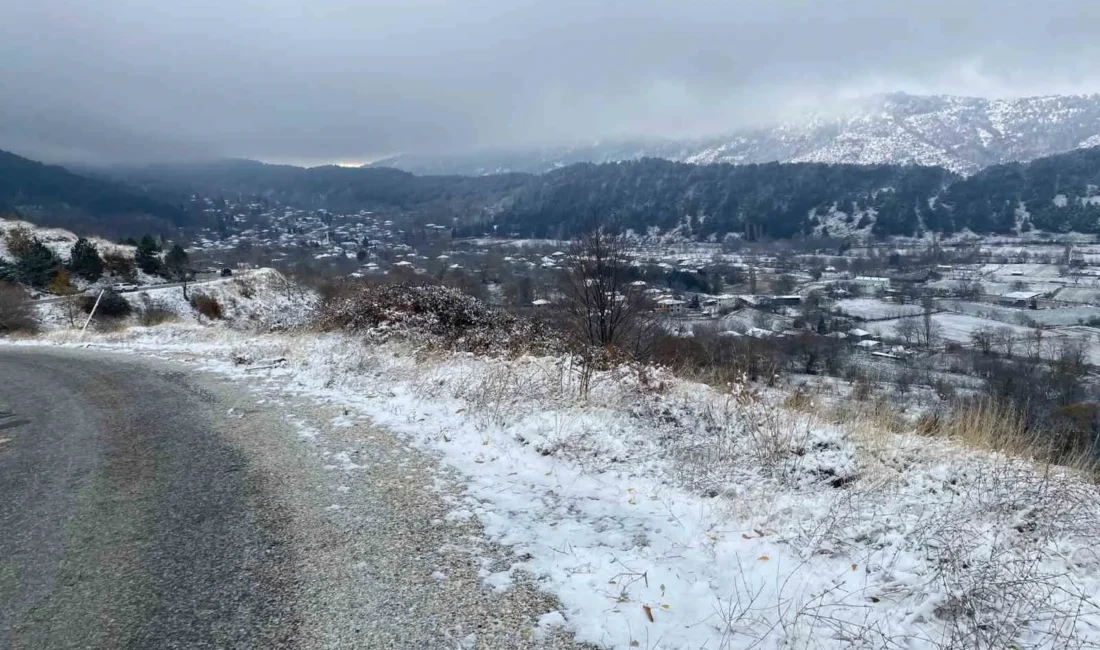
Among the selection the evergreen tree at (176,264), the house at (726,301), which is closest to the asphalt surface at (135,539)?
the evergreen tree at (176,264)

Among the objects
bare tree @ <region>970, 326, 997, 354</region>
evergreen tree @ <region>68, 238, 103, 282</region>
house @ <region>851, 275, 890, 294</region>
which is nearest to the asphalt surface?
bare tree @ <region>970, 326, 997, 354</region>

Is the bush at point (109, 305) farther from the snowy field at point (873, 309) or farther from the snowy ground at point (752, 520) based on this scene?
the snowy field at point (873, 309)

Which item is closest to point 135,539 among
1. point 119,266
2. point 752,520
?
point 752,520

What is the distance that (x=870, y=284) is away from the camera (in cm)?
6919

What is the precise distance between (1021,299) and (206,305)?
2683 inches

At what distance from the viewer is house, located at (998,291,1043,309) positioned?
171 ft

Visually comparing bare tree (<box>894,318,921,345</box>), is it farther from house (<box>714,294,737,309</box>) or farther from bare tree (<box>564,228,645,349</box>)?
bare tree (<box>564,228,645,349</box>)

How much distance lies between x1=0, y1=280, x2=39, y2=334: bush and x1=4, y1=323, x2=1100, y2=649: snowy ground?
822 inches

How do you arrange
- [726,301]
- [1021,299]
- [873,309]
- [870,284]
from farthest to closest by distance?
1. [870,284]
2. [873,309]
3. [1021,299]
4. [726,301]

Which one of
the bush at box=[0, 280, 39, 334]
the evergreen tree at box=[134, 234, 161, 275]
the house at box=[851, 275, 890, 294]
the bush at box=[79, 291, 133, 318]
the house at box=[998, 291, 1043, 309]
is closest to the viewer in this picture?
Answer: the bush at box=[0, 280, 39, 334]

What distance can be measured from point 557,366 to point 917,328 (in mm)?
45404

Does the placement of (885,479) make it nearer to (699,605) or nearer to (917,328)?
(699,605)

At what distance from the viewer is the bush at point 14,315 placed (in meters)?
20.5

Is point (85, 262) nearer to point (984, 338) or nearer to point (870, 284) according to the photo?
point (984, 338)
